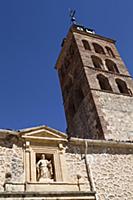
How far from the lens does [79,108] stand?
50.9 feet

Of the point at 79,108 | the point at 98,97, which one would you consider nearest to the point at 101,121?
the point at 98,97

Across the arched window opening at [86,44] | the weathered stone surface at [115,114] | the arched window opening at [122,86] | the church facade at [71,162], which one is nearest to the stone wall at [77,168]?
the church facade at [71,162]

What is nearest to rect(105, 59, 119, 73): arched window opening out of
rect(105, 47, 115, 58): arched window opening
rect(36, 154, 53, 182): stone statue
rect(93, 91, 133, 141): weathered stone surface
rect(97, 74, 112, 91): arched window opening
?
rect(105, 47, 115, 58): arched window opening

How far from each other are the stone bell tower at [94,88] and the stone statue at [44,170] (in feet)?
15.1

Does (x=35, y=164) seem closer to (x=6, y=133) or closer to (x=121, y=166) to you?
(x=6, y=133)

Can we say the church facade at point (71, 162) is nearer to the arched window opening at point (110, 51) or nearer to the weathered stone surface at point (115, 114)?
the weathered stone surface at point (115, 114)

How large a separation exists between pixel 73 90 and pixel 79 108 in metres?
2.18

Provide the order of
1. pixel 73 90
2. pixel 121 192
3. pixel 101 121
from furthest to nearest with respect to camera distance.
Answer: pixel 73 90 < pixel 101 121 < pixel 121 192

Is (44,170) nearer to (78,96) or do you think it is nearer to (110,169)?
(110,169)

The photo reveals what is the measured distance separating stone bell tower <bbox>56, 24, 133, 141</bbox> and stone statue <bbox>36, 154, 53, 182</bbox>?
460 centimetres

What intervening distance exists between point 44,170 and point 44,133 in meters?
1.33

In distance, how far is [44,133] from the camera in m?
8.84

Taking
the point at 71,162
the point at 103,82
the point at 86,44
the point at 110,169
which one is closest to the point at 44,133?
the point at 71,162

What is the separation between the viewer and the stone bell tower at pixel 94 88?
43.8 feet
